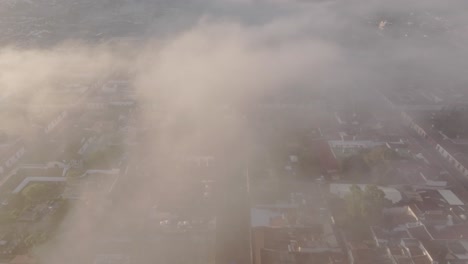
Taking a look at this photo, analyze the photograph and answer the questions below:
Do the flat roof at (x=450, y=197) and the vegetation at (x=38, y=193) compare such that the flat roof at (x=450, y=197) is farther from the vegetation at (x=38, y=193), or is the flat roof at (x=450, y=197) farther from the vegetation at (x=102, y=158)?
the vegetation at (x=38, y=193)

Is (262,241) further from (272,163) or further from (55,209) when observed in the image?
(55,209)

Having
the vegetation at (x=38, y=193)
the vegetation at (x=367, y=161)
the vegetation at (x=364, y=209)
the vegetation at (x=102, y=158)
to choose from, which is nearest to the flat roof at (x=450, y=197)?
the vegetation at (x=367, y=161)

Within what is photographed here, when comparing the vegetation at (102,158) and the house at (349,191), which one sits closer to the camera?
the house at (349,191)

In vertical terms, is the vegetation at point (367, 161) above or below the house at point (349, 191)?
above

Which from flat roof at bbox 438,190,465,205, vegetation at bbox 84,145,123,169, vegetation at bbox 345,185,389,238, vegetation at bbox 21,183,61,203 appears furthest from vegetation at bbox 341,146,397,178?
vegetation at bbox 21,183,61,203

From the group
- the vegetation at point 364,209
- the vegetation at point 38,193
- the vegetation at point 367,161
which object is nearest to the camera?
the vegetation at point 364,209

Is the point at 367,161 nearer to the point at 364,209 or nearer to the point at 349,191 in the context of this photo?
the point at 349,191

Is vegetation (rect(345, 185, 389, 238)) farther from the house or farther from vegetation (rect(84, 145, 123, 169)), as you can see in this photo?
vegetation (rect(84, 145, 123, 169))

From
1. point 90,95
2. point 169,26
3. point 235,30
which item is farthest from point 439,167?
point 169,26

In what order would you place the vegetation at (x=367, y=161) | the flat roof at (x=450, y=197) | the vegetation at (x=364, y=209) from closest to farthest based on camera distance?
the vegetation at (x=364, y=209) < the flat roof at (x=450, y=197) < the vegetation at (x=367, y=161)
